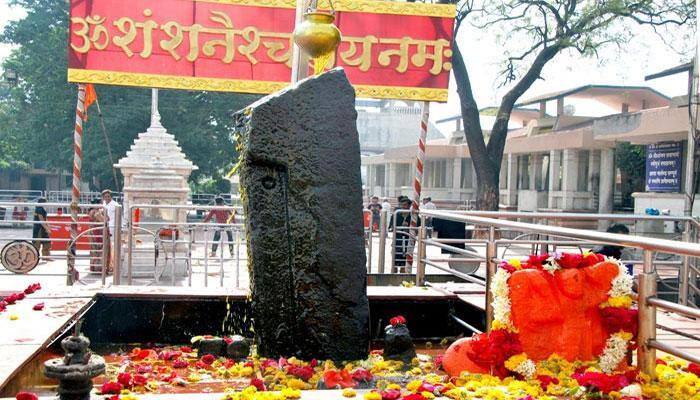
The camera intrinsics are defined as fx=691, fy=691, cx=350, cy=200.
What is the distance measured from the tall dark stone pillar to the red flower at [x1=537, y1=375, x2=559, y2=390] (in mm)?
1394

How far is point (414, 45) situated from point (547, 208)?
15700 millimetres

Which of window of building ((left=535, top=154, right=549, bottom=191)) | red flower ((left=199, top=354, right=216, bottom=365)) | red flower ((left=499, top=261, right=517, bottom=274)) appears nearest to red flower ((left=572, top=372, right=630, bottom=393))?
red flower ((left=499, top=261, right=517, bottom=274))

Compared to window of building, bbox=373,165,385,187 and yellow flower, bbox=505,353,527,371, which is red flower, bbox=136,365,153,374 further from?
window of building, bbox=373,165,385,187

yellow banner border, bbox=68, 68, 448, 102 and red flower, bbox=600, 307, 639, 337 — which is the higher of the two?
yellow banner border, bbox=68, 68, 448, 102

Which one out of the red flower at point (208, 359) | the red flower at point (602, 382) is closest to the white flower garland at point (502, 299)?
the red flower at point (602, 382)

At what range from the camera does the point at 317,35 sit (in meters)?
5.02

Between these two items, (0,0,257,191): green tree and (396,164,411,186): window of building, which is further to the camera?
(396,164,411,186): window of building

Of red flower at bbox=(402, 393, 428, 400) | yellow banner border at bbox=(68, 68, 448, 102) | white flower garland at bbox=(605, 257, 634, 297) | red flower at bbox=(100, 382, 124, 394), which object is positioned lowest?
red flower at bbox=(100, 382, 124, 394)

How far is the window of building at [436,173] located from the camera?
38.1 m

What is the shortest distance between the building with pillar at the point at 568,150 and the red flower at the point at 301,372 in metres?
14.2

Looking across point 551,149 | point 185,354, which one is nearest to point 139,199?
point 185,354

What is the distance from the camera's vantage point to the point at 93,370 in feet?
9.02

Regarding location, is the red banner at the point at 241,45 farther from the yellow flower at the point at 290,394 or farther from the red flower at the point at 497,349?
the yellow flower at the point at 290,394

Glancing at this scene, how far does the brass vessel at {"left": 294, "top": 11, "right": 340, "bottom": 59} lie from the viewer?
5023 mm
